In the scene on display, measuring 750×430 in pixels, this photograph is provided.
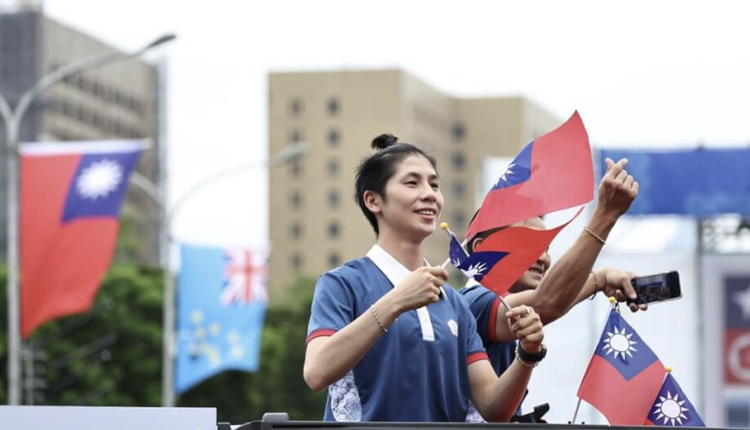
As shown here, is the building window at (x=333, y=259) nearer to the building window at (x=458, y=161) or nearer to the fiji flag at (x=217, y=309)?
the building window at (x=458, y=161)

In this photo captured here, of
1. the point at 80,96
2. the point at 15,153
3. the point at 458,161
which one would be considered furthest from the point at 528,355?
the point at 458,161

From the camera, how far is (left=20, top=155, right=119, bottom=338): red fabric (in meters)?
22.8

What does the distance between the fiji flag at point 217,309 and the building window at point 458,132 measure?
385ft

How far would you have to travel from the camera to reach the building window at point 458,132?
496 ft

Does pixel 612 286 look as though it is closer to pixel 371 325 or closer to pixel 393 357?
pixel 393 357

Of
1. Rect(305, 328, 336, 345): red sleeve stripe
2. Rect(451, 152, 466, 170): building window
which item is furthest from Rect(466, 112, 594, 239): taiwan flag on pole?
Rect(451, 152, 466, 170): building window

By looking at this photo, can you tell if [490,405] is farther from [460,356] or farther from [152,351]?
[152,351]

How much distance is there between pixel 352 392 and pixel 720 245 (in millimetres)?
15046

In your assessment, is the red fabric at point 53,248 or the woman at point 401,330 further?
the red fabric at point 53,248

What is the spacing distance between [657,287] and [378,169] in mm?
949

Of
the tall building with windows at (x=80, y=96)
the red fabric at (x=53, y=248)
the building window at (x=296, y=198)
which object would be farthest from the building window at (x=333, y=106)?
the red fabric at (x=53, y=248)

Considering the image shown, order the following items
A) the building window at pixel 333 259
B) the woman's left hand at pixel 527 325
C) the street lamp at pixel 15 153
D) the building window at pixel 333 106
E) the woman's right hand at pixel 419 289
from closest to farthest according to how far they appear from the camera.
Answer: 1. the woman's right hand at pixel 419 289
2. the woman's left hand at pixel 527 325
3. the street lamp at pixel 15 153
4. the building window at pixel 333 259
5. the building window at pixel 333 106

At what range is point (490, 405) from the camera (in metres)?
4.99

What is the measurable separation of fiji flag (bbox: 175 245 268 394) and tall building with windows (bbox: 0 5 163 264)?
46.6m
